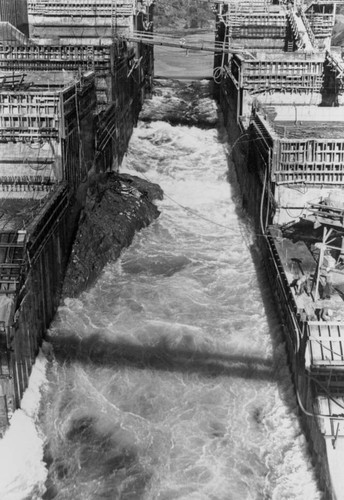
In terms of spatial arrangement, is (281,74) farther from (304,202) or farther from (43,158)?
(43,158)

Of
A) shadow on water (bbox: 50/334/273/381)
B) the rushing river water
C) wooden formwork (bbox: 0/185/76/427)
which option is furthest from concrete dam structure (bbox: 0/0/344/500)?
shadow on water (bbox: 50/334/273/381)

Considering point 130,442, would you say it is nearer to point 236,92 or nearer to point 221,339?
point 221,339

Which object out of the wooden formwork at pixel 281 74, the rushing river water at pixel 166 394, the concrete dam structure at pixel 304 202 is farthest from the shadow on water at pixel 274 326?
the wooden formwork at pixel 281 74

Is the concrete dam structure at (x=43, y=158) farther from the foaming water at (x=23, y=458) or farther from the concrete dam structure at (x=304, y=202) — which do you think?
the concrete dam structure at (x=304, y=202)

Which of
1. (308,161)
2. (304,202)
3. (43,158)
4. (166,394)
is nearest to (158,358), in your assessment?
(166,394)

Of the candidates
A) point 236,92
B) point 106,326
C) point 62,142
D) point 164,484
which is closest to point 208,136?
point 236,92

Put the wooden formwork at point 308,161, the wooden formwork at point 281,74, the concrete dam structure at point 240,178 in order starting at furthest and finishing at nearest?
the wooden formwork at point 281,74, the wooden formwork at point 308,161, the concrete dam structure at point 240,178

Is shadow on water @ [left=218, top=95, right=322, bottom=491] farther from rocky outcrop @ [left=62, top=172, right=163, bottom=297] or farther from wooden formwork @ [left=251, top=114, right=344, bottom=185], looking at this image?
rocky outcrop @ [left=62, top=172, right=163, bottom=297]
